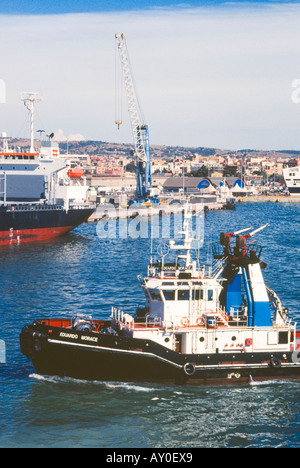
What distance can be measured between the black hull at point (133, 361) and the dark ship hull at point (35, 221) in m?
48.2

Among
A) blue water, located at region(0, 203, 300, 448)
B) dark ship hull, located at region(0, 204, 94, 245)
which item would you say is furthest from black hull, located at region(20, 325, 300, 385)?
dark ship hull, located at region(0, 204, 94, 245)

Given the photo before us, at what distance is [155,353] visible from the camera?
78.0ft

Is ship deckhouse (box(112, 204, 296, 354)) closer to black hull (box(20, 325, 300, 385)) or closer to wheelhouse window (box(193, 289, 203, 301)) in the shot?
wheelhouse window (box(193, 289, 203, 301))

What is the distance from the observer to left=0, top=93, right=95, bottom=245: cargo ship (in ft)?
239

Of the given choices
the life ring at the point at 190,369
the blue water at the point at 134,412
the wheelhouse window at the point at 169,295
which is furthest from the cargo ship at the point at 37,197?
the life ring at the point at 190,369

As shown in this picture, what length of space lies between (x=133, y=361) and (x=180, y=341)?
1868 mm

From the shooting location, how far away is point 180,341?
24.5 m

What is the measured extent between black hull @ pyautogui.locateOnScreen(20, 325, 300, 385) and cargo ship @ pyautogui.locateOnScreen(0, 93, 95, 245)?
48266mm

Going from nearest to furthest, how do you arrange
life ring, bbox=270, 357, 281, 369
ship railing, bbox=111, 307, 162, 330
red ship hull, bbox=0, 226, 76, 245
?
1. life ring, bbox=270, 357, 281, 369
2. ship railing, bbox=111, 307, 162, 330
3. red ship hull, bbox=0, 226, 76, 245

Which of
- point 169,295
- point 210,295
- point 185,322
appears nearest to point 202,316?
point 185,322
